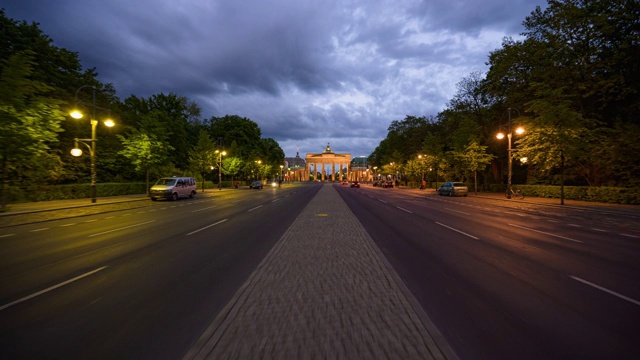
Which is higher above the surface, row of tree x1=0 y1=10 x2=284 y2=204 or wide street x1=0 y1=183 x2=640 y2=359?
row of tree x1=0 y1=10 x2=284 y2=204

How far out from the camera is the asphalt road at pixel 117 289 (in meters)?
3.36

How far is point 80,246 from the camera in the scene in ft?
27.3

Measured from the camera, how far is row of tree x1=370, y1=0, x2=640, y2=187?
23.6m

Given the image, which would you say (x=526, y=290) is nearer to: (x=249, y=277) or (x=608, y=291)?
(x=608, y=291)

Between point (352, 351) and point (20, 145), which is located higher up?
point (20, 145)

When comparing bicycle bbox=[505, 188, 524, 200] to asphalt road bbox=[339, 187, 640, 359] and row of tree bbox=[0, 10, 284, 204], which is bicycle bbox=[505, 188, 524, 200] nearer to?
asphalt road bbox=[339, 187, 640, 359]

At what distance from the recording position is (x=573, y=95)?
2562 centimetres

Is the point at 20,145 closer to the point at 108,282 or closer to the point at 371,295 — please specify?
the point at 108,282

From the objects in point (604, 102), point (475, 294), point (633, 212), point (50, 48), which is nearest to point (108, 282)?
point (475, 294)

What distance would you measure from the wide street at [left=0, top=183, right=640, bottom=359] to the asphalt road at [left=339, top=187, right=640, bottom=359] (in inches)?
0.8

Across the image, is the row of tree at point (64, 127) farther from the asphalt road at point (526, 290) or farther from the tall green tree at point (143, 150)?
the asphalt road at point (526, 290)

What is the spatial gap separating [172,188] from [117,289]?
79.9 feet

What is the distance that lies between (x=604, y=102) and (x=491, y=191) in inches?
687

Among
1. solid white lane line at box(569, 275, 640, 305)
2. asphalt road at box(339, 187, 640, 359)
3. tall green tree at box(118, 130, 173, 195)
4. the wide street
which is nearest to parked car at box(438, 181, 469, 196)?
the wide street
